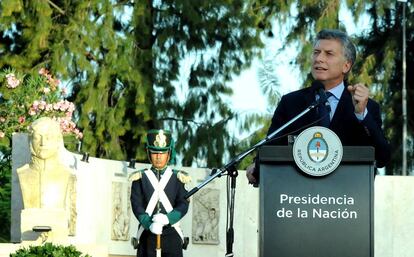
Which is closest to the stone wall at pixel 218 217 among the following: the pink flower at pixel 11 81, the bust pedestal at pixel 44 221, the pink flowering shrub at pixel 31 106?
the pink flowering shrub at pixel 31 106

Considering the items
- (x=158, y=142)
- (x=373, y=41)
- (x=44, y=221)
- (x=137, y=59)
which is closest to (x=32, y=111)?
(x=44, y=221)

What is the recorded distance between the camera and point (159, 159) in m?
8.91

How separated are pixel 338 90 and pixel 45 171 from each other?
6439mm

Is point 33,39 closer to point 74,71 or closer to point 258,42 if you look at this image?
point 74,71

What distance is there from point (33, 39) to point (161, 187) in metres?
14.4

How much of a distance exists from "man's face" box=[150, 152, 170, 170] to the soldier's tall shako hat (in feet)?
0.09

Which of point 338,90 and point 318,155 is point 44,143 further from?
point 318,155

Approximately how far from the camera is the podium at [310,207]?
4.70 m

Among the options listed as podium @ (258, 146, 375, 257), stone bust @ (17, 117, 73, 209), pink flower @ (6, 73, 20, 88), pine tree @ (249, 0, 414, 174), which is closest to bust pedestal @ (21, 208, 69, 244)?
stone bust @ (17, 117, 73, 209)

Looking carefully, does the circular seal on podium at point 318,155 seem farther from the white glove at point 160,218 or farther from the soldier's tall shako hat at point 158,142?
the soldier's tall shako hat at point 158,142

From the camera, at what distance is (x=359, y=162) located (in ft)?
15.5

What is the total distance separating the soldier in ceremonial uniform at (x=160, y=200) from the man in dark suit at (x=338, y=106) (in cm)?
337

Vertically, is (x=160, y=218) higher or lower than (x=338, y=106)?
lower

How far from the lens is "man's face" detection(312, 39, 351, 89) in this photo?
5145 mm
